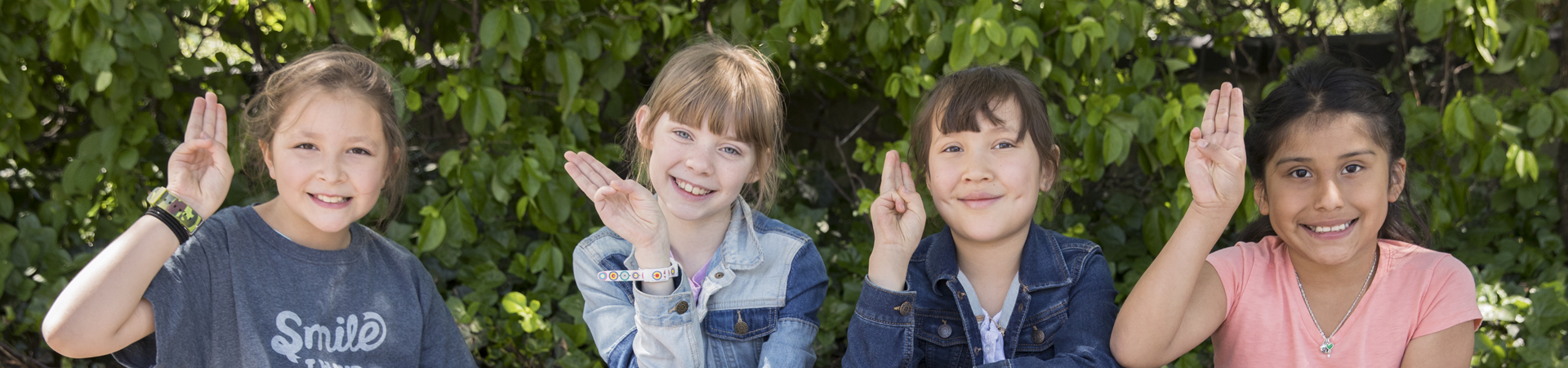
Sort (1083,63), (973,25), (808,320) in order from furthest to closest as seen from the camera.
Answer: (1083,63) < (973,25) < (808,320)

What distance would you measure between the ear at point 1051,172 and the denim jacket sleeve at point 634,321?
73cm

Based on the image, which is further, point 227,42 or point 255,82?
point 255,82

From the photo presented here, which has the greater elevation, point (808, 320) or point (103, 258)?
point (103, 258)

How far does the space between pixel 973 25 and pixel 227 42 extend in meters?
2.27

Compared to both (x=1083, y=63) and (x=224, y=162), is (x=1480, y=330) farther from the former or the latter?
(x=224, y=162)

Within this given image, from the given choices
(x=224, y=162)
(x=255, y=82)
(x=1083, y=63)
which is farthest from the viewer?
(x=255, y=82)

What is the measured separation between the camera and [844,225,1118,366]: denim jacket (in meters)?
1.77

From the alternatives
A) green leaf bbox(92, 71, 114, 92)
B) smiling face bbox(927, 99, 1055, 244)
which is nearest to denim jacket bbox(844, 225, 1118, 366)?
smiling face bbox(927, 99, 1055, 244)

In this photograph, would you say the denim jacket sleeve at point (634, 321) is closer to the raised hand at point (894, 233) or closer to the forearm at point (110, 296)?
the raised hand at point (894, 233)

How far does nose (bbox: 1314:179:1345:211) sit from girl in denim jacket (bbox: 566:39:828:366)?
3.16 feet

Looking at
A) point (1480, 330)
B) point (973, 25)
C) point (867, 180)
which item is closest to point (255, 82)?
point (867, 180)

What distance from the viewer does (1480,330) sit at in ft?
8.53

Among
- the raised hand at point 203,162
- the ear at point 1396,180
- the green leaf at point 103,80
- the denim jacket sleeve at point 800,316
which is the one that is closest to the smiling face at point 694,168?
the denim jacket sleeve at point 800,316

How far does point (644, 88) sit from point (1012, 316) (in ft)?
5.56
